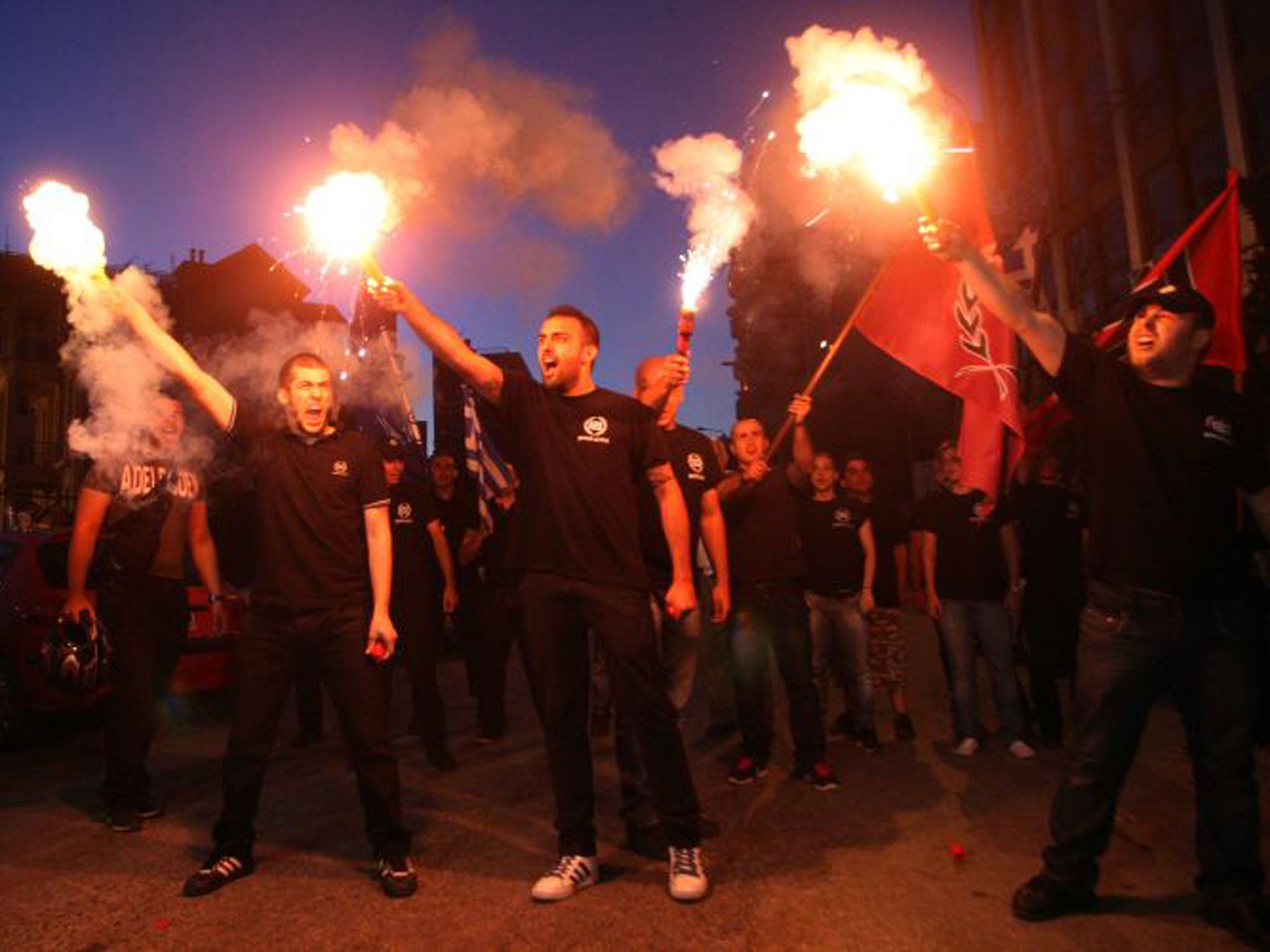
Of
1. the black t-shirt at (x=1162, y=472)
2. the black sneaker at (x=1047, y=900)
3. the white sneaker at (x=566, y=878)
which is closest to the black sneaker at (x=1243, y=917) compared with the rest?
→ the black sneaker at (x=1047, y=900)

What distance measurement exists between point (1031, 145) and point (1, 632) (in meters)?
25.2

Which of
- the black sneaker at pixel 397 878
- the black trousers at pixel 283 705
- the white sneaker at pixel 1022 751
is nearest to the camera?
the black sneaker at pixel 397 878

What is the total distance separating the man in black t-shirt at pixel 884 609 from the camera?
21.9 feet

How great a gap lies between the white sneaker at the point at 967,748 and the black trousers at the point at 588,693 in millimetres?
2896

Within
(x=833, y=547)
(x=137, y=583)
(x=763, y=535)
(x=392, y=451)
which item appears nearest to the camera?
(x=137, y=583)

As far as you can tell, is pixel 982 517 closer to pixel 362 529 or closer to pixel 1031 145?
pixel 362 529

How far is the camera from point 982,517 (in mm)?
5949

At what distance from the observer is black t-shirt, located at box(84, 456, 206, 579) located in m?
4.42

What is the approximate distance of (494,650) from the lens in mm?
6418

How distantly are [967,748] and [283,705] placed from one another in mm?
4357

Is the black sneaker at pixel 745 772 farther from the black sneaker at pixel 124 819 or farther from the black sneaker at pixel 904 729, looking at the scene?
the black sneaker at pixel 124 819

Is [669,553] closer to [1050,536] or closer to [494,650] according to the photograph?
[494,650]

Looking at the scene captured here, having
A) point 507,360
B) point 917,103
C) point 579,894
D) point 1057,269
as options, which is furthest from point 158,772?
point 507,360

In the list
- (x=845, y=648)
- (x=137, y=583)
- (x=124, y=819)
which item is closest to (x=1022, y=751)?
(x=845, y=648)
